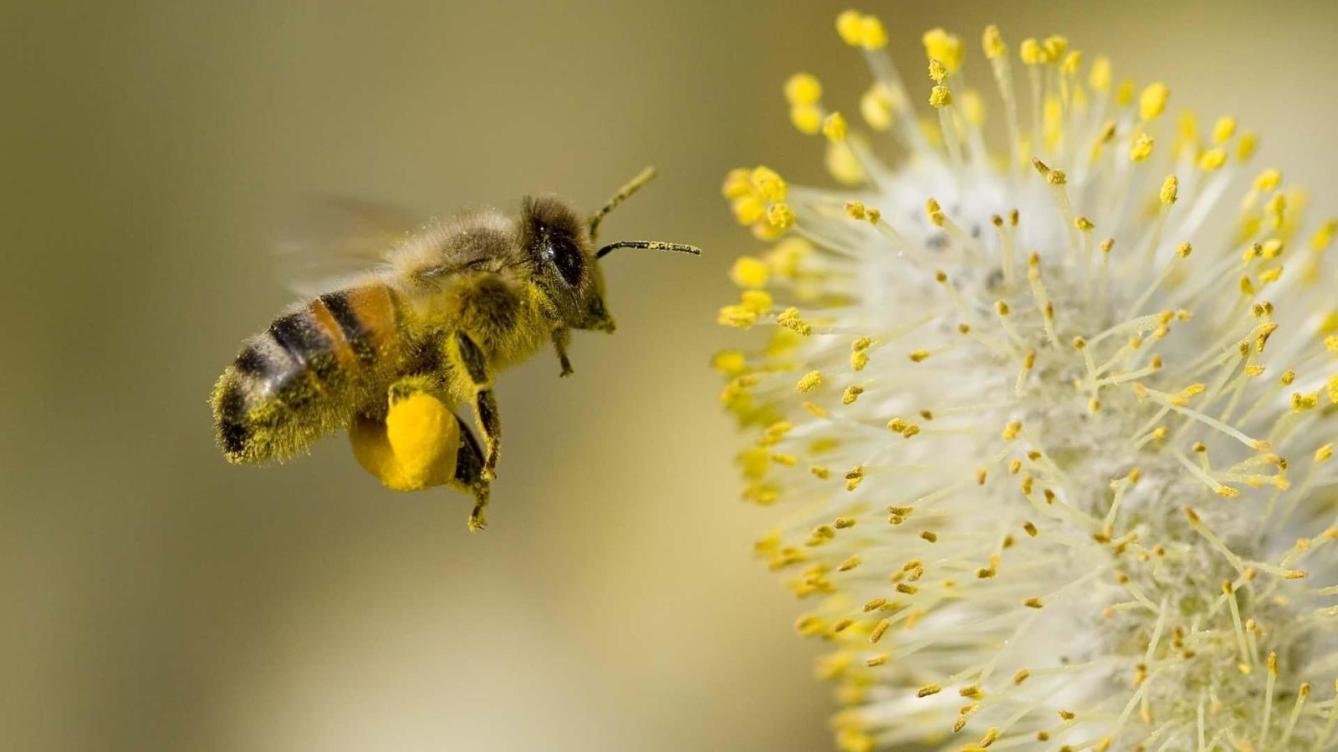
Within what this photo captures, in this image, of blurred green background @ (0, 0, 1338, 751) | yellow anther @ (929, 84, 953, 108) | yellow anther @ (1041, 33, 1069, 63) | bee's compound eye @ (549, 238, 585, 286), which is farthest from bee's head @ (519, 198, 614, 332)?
blurred green background @ (0, 0, 1338, 751)

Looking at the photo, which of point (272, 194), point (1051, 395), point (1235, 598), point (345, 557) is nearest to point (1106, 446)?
point (1051, 395)

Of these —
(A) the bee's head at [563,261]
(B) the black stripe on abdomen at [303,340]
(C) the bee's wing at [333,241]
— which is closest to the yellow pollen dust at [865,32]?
(A) the bee's head at [563,261]

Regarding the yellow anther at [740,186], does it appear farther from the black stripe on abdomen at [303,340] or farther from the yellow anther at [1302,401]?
the yellow anther at [1302,401]

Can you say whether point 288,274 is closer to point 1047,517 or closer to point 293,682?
point 1047,517

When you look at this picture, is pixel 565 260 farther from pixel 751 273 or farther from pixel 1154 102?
A: pixel 1154 102

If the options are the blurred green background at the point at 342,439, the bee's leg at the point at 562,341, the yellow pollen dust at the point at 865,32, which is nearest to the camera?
the bee's leg at the point at 562,341

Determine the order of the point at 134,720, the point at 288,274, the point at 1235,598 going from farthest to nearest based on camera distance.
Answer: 1. the point at 134,720
2. the point at 288,274
3. the point at 1235,598
